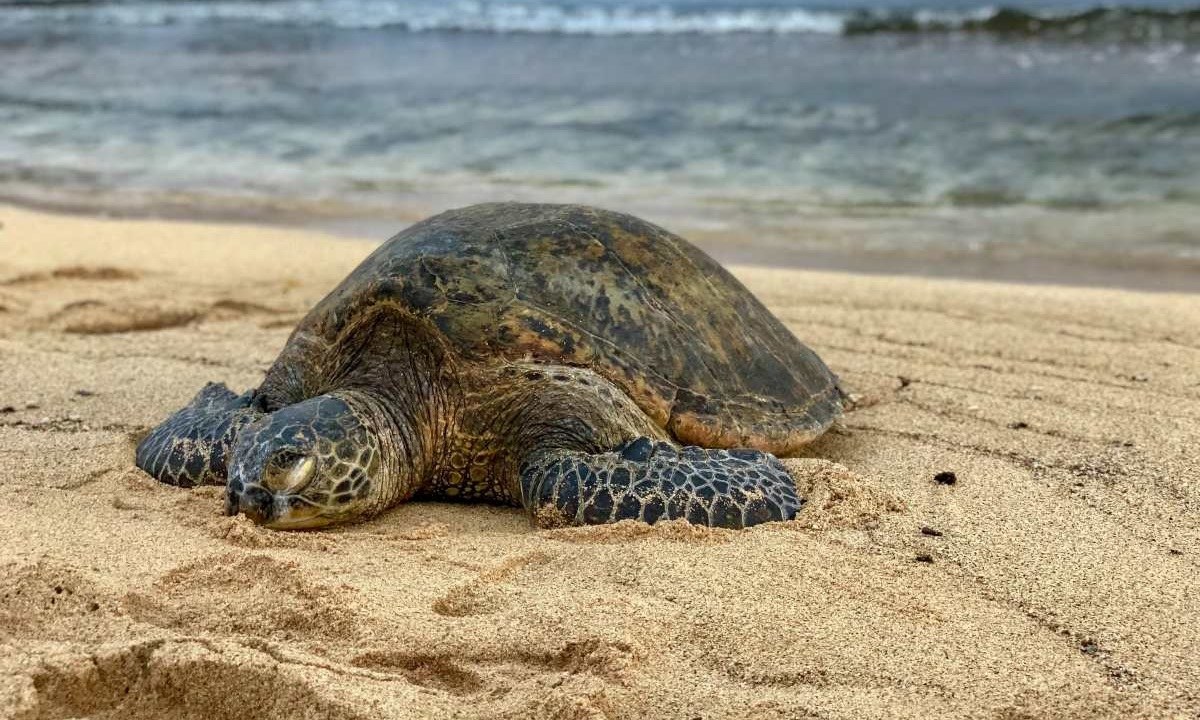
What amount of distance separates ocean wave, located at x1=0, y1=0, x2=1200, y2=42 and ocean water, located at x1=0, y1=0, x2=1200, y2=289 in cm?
14

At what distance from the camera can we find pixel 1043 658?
8.87 feet

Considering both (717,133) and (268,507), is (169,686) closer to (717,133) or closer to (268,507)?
(268,507)

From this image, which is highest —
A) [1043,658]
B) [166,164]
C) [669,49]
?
[669,49]

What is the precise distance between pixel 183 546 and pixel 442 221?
1770 mm

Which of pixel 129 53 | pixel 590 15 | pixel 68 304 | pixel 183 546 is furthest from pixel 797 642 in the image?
pixel 590 15

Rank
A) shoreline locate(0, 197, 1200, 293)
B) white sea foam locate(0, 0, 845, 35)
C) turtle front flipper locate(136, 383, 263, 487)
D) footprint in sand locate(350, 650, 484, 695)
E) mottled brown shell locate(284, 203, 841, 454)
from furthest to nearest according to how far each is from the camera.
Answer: white sea foam locate(0, 0, 845, 35) → shoreline locate(0, 197, 1200, 293) → mottled brown shell locate(284, 203, 841, 454) → turtle front flipper locate(136, 383, 263, 487) → footprint in sand locate(350, 650, 484, 695)

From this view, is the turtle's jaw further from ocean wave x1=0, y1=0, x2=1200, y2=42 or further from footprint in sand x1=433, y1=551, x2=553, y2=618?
ocean wave x1=0, y1=0, x2=1200, y2=42

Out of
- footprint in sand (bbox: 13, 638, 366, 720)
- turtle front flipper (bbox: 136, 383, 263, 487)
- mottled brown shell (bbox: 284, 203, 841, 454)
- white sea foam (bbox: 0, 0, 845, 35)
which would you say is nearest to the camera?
footprint in sand (bbox: 13, 638, 366, 720)

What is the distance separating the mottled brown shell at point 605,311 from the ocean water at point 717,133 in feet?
11.6

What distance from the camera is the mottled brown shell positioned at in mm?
3947

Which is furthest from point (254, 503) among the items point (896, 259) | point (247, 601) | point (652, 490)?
point (896, 259)

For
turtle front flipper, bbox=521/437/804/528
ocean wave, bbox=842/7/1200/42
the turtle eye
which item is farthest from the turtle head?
ocean wave, bbox=842/7/1200/42

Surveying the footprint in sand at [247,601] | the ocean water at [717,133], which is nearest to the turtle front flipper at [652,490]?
the footprint in sand at [247,601]

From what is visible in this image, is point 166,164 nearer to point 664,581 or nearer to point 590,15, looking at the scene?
point 664,581
